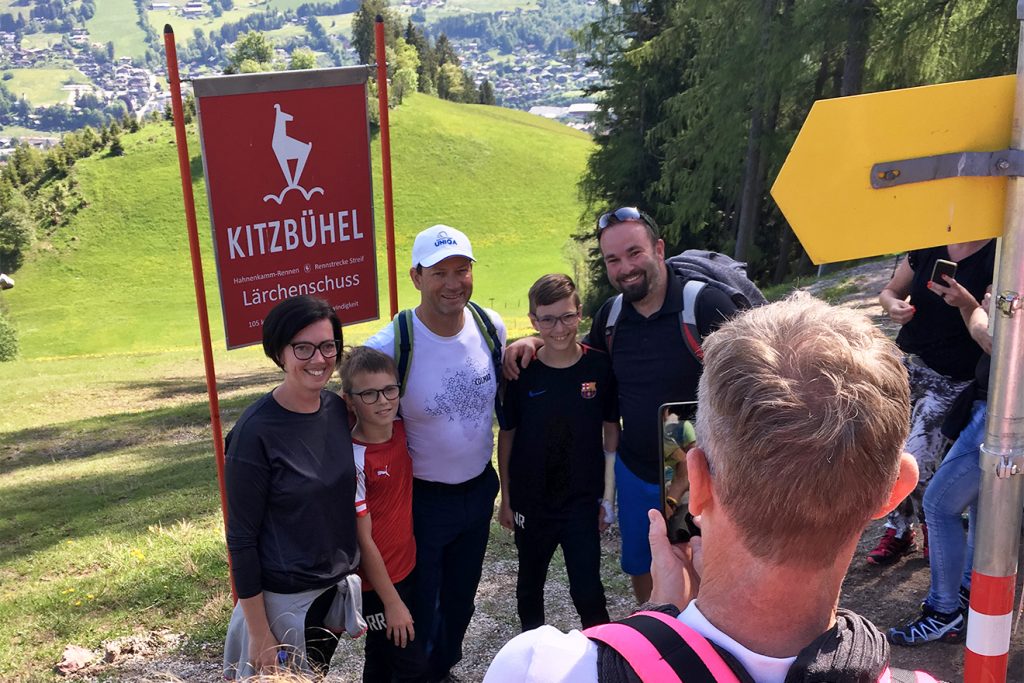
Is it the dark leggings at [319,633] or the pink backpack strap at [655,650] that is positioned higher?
the pink backpack strap at [655,650]

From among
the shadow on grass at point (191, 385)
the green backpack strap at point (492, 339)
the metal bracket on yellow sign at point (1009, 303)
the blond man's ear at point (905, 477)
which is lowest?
the shadow on grass at point (191, 385)

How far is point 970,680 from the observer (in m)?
2.29

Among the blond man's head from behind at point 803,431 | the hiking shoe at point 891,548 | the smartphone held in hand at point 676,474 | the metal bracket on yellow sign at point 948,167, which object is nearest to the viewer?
the blond man's head from behind at point 803,431

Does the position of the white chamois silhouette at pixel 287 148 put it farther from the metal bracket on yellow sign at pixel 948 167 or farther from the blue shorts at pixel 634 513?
the metal bracket on yellow sign at pixel 948 167

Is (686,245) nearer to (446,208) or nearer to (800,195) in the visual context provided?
(800,195)

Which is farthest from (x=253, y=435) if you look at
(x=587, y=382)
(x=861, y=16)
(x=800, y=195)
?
(x=861, y=16)

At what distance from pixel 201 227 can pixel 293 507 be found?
50642 millimetres

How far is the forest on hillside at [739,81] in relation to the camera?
14547 millimetres

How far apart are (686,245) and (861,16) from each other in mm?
9851

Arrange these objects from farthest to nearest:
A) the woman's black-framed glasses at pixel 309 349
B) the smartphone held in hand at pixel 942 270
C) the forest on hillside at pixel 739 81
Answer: the forest on hillside at pixel 739 81 → the smartphone held in hand at pixel 942 270 → the woman's black-framed glasses at pixel 309 349

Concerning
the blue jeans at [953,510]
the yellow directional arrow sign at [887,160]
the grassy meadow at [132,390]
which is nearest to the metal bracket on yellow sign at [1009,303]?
the yellow directional arrow sign at [887,160]

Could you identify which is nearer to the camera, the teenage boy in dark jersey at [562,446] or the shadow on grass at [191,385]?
the teenage boy in dark jersey at [562,446]

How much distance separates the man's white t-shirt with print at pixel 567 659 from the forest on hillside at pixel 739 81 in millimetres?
14006

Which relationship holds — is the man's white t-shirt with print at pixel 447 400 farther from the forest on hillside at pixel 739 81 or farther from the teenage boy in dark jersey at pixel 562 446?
the forest on hillside at pixel 739 81
